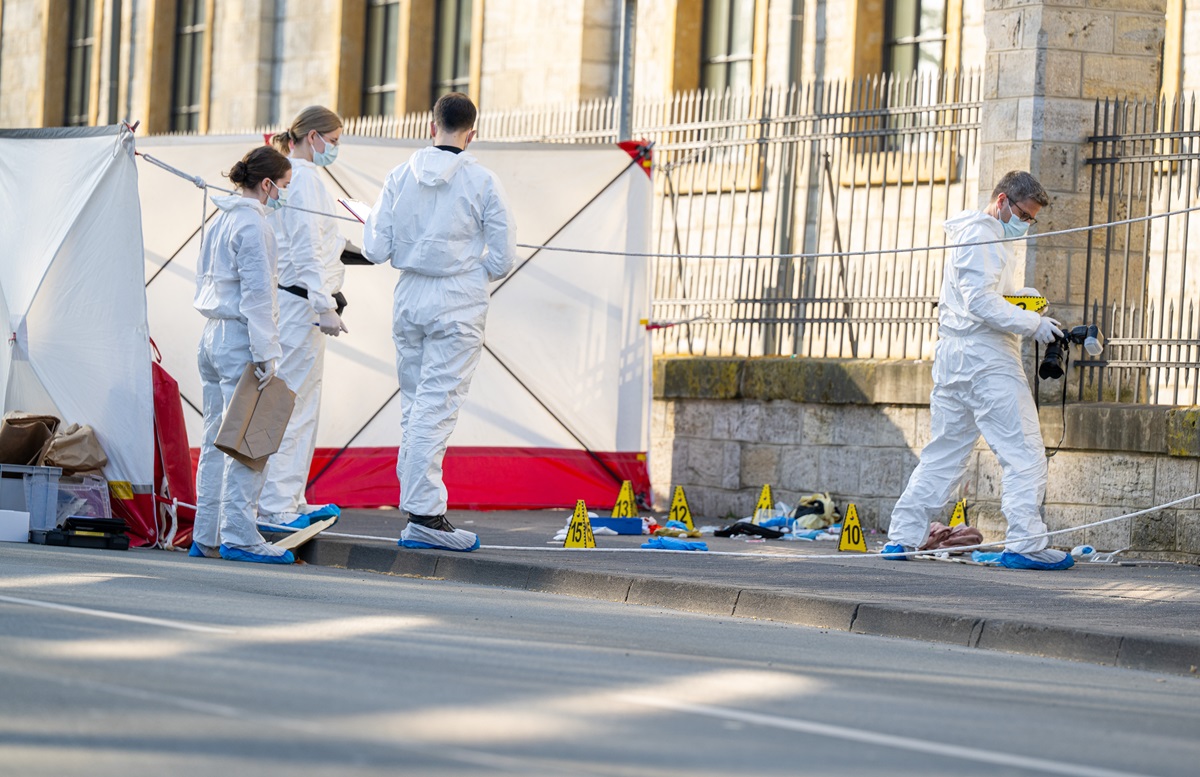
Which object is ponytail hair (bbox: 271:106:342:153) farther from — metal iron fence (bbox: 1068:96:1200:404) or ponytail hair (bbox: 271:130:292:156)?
metal iron fence (bbox: 1068:96:1200:404)

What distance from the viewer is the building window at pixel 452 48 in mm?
22641

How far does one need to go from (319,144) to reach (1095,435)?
5.13 m

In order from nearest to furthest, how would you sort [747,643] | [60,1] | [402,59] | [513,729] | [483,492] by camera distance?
[513,729], [747,643], [483,492], [402,59], [60,1]

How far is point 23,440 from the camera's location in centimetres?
1129

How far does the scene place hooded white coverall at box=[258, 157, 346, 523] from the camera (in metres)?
11.7

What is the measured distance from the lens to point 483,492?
14742mm

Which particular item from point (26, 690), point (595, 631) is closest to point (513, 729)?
point (26, 690)

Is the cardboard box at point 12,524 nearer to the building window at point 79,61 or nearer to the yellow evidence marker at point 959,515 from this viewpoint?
the yellow evidence marker at point 959,515

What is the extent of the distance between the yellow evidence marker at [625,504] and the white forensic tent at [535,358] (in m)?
0.87

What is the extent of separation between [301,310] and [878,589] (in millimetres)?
4001

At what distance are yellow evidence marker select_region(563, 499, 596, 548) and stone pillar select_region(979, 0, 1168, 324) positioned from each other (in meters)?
3.46

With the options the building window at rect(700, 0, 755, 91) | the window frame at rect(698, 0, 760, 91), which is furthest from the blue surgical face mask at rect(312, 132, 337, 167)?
the building window at rect(700, 0, 755, 91)

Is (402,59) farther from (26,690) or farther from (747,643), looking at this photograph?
(26,690)

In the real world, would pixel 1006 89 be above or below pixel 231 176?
above
